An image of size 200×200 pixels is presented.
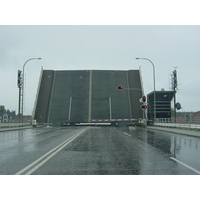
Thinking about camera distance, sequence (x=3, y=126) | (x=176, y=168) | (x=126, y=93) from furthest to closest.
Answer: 1. (x=126, y=93)
2. (x=3, y=126)
3. (x=176, y=168)

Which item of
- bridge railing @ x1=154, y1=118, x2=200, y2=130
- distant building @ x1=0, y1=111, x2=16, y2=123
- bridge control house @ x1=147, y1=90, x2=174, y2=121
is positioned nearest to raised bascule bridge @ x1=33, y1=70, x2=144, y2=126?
bridge control house @ x1=147, y1=90, x2=174, y2=121

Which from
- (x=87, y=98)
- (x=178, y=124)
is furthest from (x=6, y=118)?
(x=178, y=124)

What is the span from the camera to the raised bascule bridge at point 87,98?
111 feet

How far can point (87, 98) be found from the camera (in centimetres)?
3494

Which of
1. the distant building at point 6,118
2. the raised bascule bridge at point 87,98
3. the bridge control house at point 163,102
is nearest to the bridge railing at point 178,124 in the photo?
the bridge control house at point 163,102

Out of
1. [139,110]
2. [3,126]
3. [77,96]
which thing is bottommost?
[3,126]

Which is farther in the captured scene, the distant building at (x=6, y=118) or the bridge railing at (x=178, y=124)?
the distant building at (x=6, y=118)

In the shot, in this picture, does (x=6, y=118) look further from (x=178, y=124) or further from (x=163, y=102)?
(x=178, y=124)

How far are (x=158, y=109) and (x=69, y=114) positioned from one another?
13.5m

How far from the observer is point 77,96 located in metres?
34.9

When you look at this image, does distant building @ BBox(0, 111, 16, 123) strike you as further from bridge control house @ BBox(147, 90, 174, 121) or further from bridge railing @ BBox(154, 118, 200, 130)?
bridge control house @ BBox(147, 90, 174, 121)

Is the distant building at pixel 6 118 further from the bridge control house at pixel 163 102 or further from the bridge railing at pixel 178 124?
the bridge control house at pixel 163 102

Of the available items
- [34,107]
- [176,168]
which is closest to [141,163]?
A: [176,168]

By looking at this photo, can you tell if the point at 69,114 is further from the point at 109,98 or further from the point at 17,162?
the point at 17,162
